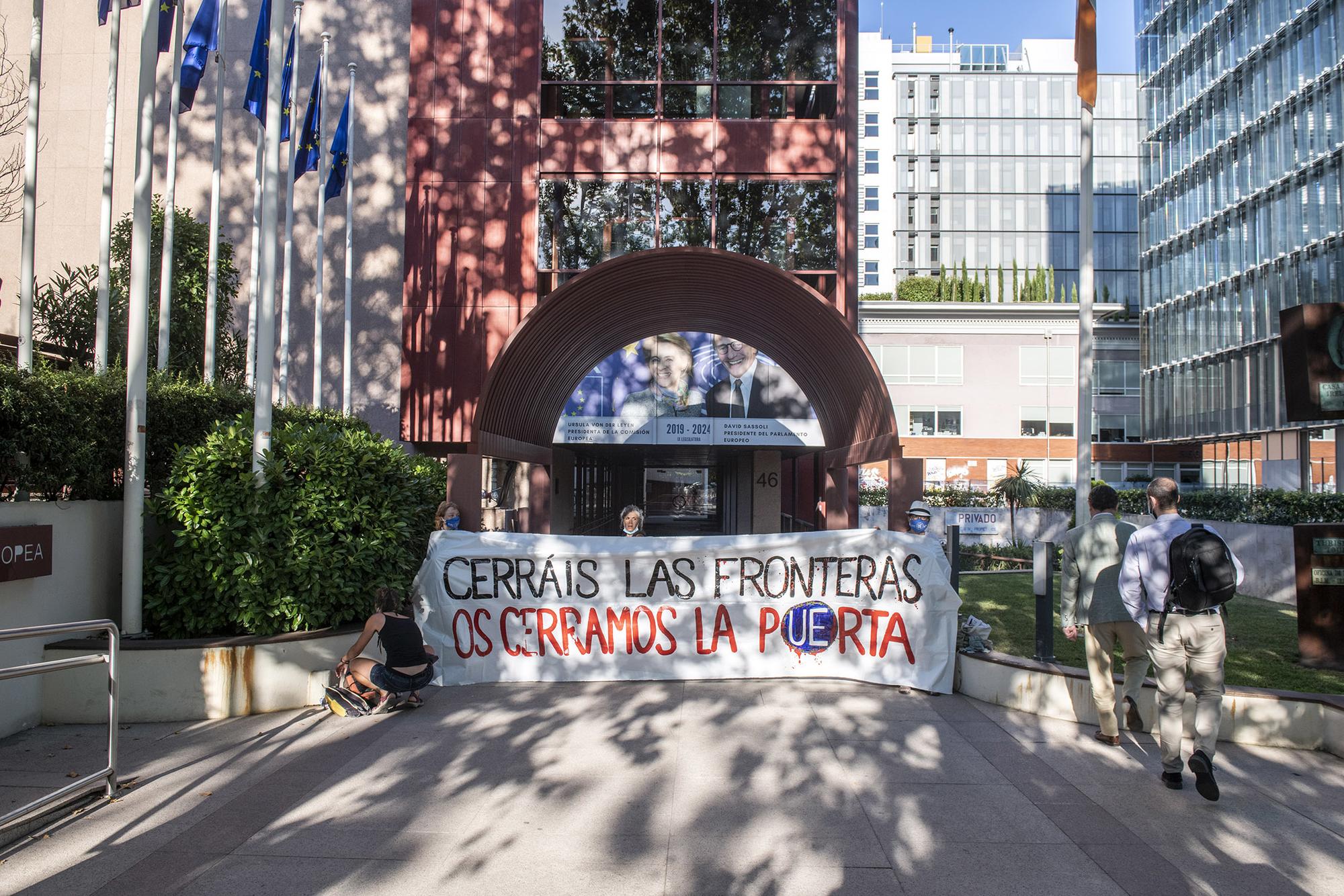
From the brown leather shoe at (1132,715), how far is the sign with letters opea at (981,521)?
84.1ft

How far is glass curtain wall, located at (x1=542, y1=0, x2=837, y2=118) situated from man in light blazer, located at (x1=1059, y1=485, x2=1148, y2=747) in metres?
15.5

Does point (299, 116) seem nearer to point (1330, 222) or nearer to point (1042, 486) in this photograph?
point (1042, 486)

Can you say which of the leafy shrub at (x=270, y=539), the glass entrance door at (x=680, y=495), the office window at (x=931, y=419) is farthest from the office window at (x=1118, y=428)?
the leafy shrub at (x=270, y=539)

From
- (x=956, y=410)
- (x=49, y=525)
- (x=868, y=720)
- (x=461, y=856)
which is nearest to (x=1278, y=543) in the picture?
(x=868, y=720)

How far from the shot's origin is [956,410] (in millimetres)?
56469

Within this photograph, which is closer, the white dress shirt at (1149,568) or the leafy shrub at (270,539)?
the white dress shirt at (1149,568)

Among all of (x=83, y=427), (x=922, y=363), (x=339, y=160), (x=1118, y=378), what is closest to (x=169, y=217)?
(x=339, y=160)

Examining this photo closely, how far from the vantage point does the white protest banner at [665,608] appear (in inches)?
388

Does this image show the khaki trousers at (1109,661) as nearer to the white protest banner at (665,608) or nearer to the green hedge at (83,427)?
the white protest banner at (665,608)

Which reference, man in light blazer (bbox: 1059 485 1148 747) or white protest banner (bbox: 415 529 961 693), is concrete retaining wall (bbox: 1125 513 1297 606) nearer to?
white protest banner (bbox: 415 529 961 693)

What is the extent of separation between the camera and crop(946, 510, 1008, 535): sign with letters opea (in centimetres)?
3281

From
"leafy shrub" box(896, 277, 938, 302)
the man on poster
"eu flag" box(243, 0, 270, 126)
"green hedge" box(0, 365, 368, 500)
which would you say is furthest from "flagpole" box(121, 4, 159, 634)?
"leafy shrub" box(896, 277, 938, 302)

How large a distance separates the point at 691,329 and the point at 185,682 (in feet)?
37.9

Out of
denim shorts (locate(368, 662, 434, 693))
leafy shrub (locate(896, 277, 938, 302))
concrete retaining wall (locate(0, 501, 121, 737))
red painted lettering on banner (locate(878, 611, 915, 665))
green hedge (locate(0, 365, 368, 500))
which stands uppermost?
leafy shrub (locate(896, 277, 938, 302))
